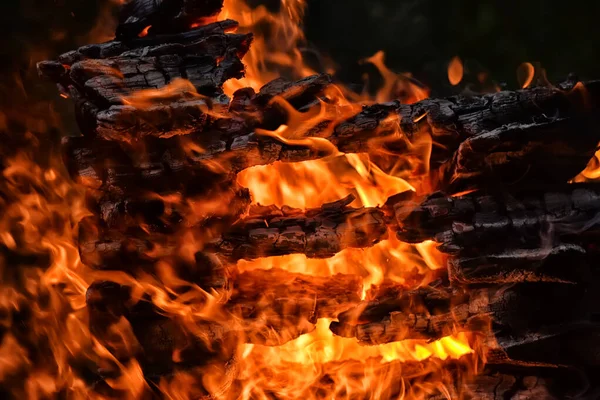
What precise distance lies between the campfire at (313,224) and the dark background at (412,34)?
1.61m

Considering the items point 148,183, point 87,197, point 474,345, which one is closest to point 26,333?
point 87,197

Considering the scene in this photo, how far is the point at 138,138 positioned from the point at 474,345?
9.29ft

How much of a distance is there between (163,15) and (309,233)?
6.26ft

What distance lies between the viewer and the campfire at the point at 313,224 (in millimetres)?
3121

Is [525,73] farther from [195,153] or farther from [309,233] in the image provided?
[195,153]

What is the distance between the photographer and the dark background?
184 inches

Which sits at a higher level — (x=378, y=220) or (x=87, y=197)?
(x=87, y=197)

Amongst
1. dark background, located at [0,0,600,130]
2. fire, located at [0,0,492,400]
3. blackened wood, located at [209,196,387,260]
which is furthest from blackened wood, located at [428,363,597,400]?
dark background, located at [0,0,600,130]

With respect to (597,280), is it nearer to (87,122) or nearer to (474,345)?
(474,345)

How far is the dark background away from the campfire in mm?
1611

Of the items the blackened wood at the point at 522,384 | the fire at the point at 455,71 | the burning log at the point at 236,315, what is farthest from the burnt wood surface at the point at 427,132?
the fire at the point at 455,71

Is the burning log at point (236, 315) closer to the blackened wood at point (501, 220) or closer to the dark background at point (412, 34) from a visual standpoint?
the blackened wood at point (501, 220)

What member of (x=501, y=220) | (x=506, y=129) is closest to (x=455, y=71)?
(x=506, y=129)

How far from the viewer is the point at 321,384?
12.1 ft
